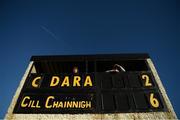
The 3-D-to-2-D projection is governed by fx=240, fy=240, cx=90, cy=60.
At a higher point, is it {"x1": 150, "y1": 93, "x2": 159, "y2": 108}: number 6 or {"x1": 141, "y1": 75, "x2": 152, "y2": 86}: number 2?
{"x1": 141, "y1": 75, "x2": 152, "y2": 86}: number 2

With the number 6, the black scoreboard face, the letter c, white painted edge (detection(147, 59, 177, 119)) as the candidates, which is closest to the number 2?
the black scoreboard face

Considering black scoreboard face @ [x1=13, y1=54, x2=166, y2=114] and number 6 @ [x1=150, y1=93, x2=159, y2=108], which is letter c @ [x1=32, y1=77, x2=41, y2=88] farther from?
number 6 @ [x1=150, y1=93, x2=159, y2=108]

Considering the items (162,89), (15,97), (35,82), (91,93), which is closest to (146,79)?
(162,89)

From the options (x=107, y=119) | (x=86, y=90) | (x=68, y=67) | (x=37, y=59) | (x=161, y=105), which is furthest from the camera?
(x=68, y=67)

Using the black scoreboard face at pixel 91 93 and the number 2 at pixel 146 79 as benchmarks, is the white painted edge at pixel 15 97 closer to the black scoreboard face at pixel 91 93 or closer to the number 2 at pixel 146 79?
the black scoreboard face at pixel 91 93

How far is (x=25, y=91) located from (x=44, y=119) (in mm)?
1064

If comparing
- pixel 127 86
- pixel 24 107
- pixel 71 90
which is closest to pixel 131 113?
pixel 127 86

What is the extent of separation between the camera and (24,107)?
195 inches

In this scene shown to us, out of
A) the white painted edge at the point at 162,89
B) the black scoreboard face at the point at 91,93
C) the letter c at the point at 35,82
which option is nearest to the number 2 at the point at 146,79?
the black scoreboard face at the point at 91,93

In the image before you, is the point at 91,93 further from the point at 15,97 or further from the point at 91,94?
the point at 15,97

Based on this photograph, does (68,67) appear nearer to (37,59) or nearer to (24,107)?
(37,59)

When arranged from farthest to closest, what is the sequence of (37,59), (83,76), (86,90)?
(37,59) → (83,76) → (86,90)

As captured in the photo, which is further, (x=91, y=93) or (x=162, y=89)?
(x=162, y=89)

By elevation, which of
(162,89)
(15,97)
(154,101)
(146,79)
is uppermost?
(146,79)
